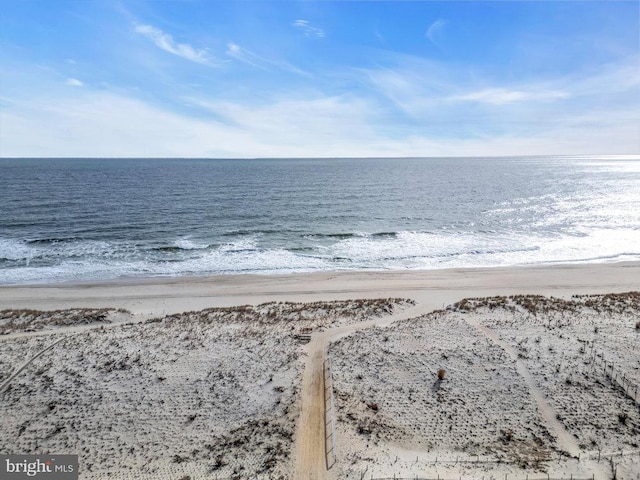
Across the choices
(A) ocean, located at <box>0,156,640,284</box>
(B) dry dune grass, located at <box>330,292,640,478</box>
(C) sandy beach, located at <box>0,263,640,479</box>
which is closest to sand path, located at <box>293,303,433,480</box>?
(C) sandy beach, located at <box>0,263,640,479</box>

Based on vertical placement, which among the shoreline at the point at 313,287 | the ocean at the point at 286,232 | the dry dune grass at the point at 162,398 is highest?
the ocean at the point at 286,232

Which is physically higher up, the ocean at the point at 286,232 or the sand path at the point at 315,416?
the ocean at the point at 286,232

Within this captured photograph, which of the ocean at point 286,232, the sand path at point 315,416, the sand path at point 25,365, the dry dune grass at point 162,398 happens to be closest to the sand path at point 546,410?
the sand path at point 315,416

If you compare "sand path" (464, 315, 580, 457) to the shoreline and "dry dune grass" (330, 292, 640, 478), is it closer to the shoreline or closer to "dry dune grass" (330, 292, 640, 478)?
Result: "dry dune grass" (330, 292, 640, 478)

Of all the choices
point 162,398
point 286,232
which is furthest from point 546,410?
point 286,232

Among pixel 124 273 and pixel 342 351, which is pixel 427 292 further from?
pixel 124 273

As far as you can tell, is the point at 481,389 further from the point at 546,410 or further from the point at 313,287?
the point at 313,287

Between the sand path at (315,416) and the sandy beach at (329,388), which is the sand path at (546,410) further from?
the sand path at (315,416)
